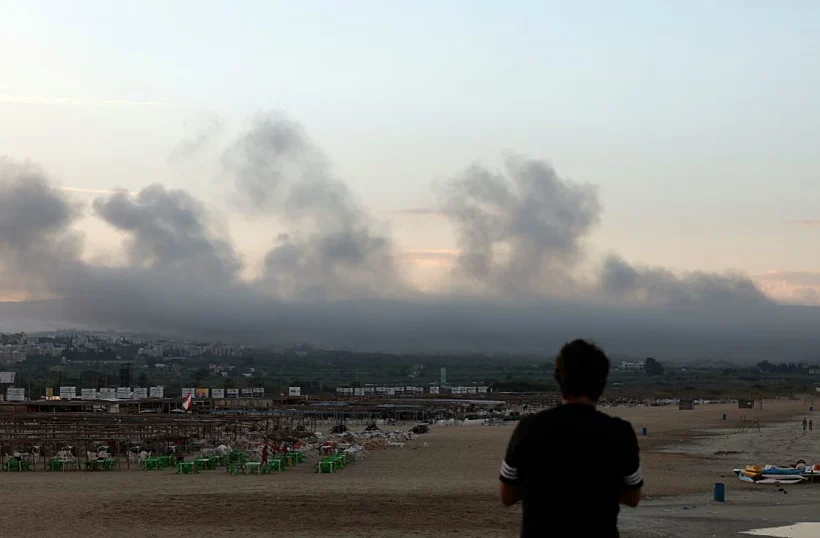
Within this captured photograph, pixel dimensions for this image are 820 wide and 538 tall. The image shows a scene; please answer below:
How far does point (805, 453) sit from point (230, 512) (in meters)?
34.3

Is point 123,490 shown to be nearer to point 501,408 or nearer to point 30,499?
point 30,499

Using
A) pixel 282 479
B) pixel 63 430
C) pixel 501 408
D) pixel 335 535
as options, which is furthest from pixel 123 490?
pixel 501 408

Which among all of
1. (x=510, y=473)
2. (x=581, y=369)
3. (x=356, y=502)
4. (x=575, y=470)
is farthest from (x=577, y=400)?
(x=356, y=502)

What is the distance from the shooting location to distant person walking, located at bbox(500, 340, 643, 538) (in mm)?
4797

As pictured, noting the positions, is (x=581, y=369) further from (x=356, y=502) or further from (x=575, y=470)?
(x=356, y=502)

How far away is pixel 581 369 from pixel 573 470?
0.56 m

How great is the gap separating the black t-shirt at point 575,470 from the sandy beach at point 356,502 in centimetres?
1810

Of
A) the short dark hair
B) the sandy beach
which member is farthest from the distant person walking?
the sandy beach

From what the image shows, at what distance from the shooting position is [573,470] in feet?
15.8

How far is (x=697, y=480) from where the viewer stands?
116ft

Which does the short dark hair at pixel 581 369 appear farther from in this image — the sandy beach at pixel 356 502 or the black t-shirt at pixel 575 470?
the sandy beach at pixel 356 502

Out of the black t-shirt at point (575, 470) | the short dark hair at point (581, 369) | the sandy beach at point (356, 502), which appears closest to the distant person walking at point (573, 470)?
the black t-shirt at point (575, 470)

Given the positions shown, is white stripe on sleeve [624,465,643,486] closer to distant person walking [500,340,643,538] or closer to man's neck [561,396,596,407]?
distant person walking [500,340,643,538]

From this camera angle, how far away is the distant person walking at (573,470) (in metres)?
4.80
